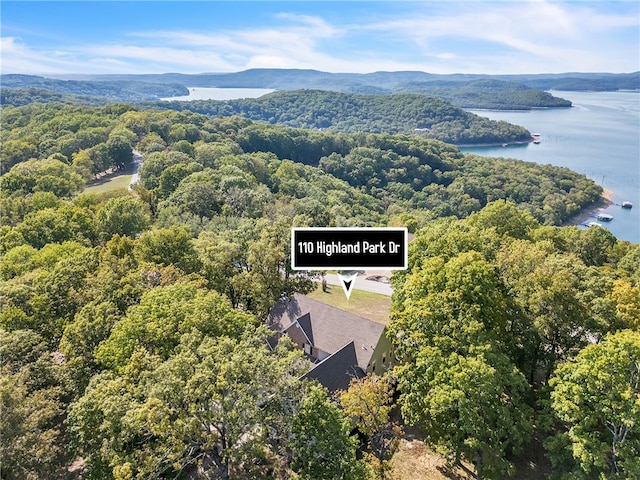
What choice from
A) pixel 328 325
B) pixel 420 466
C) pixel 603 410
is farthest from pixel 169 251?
pixel 603 410

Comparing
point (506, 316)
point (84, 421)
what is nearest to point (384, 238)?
point (506, 316)

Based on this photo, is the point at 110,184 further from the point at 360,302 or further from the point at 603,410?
the point at 603,410

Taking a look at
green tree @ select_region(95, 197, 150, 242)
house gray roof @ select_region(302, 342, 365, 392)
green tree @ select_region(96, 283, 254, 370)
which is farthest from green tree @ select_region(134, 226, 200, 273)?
house gray roof @ select_region(302, 342, 365, 392)

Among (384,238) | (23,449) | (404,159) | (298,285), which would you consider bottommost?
(404,159)

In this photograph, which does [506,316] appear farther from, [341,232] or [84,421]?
[84,421]

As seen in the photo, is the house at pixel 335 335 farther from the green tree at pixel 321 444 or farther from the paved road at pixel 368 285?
the paved road at pixel 368 285

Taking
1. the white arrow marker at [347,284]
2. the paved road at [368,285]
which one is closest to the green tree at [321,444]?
the white arrow marker at [347,284]
